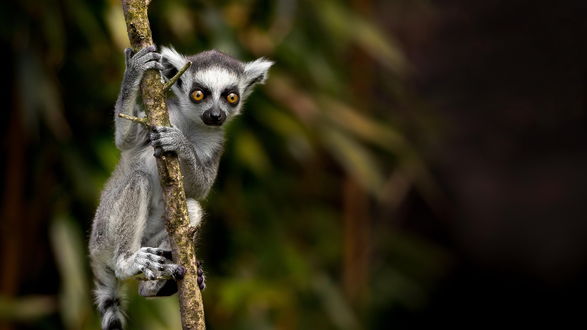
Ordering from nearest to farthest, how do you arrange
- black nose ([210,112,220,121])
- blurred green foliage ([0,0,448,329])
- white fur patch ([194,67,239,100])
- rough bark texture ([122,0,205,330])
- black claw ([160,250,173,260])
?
rough bark texture ([122,0,205,330]) → black claw ([160,250,173,260]) → black nose ([210,112,220,121]) → white fur patch ([194,67,239,100]) → blurred green foliage ([0,0,448,329])

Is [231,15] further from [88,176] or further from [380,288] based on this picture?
[380,288]

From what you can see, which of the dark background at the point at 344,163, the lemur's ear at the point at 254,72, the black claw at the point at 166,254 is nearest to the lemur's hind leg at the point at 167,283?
the black claw at the point at 166,254

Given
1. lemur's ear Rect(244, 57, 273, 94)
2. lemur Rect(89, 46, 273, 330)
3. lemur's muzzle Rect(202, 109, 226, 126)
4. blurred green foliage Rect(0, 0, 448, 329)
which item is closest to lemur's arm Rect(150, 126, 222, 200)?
lemur Rect(89, 46, 273, 330)

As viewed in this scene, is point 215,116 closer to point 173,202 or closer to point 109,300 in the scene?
point 109,300

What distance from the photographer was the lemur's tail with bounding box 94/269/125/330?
2666 millimetres

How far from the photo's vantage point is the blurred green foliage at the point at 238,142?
474cm

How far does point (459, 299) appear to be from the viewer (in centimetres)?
859

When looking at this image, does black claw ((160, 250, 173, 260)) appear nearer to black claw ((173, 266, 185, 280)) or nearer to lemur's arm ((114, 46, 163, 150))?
lemur's arm ((114, 46, 163, 150))

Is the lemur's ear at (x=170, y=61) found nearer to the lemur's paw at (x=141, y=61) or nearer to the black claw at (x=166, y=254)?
the lemur's paw at (x=141, y=61)

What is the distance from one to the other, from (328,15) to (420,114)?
1.58 metres

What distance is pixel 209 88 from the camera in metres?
2.91

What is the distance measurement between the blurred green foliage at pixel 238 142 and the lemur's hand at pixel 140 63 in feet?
6.63

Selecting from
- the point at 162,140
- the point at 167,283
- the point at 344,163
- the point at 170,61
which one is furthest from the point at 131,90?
the point at 344,163

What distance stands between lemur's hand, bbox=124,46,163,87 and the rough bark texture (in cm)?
8
